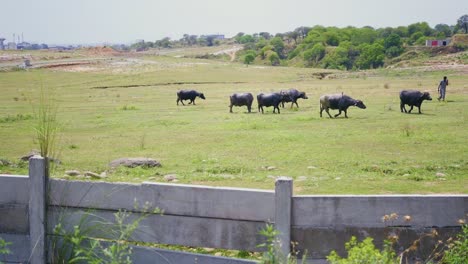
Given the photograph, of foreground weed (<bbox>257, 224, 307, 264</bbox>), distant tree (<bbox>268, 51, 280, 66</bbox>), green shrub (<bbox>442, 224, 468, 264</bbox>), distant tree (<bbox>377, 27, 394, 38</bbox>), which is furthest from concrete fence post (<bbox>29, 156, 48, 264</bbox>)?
distant tree (<bbox>377, 27, 394, 38</bbox>)

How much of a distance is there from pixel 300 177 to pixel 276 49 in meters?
140

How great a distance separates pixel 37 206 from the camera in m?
7.59

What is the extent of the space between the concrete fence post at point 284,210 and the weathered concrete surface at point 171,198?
0.12m

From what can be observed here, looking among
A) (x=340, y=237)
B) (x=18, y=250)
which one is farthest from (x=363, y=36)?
(x=18, y=250)

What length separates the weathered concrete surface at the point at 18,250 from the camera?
306 inches

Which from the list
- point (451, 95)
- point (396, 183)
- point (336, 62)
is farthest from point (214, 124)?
point (336, 62)

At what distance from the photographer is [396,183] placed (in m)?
14.0

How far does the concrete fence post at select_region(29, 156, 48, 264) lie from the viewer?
7500 mm

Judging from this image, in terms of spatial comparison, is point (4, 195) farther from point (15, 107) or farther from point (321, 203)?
point (15, 107)

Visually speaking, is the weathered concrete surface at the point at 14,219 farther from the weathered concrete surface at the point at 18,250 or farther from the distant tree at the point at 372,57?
the distant tree at the point at 372,57

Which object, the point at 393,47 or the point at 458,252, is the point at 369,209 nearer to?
the point at 458,252

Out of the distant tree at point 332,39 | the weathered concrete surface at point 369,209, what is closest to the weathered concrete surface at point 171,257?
the weathered concrete surface at point 369,209

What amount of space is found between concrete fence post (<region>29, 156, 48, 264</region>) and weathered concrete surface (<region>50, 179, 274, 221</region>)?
0.18 m

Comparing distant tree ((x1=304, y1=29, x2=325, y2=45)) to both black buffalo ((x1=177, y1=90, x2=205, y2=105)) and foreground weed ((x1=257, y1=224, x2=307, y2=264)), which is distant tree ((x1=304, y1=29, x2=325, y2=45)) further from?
foreground weed ((x1=257, y1=224, x2=307, y2=264))
